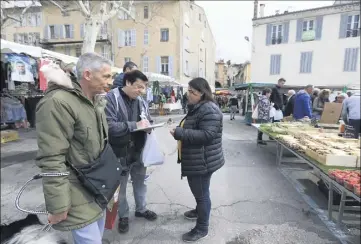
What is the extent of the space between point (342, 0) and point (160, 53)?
1693 centimetres

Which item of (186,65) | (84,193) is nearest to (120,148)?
(84,193)

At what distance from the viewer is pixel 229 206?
339cm

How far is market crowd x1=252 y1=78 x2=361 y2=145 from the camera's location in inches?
219

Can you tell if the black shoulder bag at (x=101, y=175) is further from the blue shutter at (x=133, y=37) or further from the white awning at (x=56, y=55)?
the blue shutter at (x=133, y=37)

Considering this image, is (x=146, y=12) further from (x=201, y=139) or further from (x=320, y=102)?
(x=201, y=139)

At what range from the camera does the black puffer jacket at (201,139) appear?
231cm

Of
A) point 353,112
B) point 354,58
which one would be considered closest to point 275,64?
point 354,58

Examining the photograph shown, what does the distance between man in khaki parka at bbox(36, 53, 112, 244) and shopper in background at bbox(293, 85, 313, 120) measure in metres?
5.67

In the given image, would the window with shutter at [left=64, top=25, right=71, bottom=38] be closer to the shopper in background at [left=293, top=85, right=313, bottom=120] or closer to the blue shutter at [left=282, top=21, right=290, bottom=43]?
the blue shutter at [left=282, top=21, right=290, bottom=43]

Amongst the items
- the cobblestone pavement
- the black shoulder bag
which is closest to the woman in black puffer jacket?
the cobblestone pavement

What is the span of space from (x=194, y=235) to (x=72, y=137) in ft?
5.70

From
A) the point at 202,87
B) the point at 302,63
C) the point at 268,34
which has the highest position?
the point at 268,34

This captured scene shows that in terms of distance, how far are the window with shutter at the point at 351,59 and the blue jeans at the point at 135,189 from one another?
23.0m

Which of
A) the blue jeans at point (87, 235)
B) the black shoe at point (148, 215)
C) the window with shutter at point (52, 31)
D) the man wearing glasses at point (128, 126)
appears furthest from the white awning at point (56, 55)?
the window with shutter at point (52, 31)
